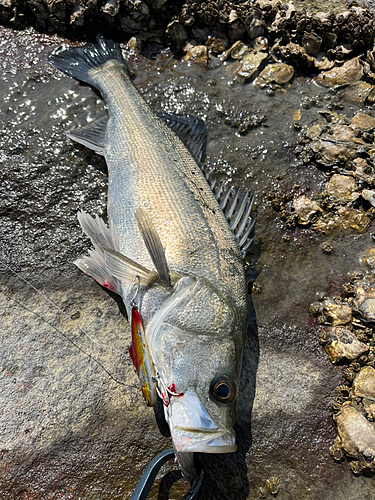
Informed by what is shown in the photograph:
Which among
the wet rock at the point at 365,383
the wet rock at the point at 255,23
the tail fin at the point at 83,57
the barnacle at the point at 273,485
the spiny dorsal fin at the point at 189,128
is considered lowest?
the barnacle at the point at 273,485

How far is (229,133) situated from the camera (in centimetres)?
404

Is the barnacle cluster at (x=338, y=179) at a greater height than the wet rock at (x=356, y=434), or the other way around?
the barnacle cluster at (x=338, y=179)

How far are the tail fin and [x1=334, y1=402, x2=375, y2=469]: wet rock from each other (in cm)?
439

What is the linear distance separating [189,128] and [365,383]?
3058 millimetres

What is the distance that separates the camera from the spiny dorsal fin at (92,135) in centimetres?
371

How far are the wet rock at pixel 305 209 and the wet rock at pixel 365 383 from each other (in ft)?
4.77

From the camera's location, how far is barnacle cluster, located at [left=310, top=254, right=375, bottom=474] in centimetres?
254

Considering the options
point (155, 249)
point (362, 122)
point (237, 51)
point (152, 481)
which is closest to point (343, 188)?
point (362, 122)

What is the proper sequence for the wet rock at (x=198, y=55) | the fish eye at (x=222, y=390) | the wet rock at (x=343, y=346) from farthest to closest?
1. the wet rock at (x=198, y=55)
2. the wet rock at (x=343, y=346)
3. the fish eye at (x=222, y=390)

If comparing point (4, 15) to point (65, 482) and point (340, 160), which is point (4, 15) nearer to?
point (340, 160)

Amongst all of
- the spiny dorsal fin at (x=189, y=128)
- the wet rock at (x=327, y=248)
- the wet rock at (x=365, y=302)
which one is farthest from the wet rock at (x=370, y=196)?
the spiny dorsal fin at (x=189, y=128)

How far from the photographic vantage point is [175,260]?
2.72 m

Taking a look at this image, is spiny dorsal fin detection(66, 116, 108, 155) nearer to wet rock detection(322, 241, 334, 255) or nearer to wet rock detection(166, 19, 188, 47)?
wet rock detection(166, 19, 188, 47)

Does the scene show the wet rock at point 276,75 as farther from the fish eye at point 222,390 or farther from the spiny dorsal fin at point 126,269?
the fish eye at point 222,390
